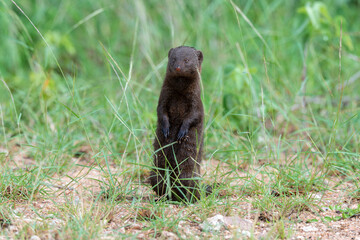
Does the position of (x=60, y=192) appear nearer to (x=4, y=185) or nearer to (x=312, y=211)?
(x=4, y=185)

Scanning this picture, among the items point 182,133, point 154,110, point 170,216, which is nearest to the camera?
point 170,216

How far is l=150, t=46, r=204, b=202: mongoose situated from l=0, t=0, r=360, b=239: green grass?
0.70 feet

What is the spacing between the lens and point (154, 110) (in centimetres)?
495

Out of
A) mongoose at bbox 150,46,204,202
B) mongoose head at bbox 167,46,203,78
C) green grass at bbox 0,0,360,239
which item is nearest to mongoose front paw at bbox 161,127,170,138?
mongoose at bbox 150,46,204,202

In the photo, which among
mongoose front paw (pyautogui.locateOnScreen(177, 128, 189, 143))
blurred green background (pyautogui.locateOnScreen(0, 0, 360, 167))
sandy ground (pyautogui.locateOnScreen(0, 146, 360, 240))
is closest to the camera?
sandy ground (pyautogui.locateOnScreen(0, 146, 360, 240))

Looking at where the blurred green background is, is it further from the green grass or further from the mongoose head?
→ the mongoose head

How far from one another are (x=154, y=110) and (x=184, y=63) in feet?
Answer: 5.28

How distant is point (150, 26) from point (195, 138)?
3138mm

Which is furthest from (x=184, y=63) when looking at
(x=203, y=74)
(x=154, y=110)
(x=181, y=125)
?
(x=203, y=74)

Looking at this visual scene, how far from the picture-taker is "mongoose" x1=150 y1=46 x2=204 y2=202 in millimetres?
3410

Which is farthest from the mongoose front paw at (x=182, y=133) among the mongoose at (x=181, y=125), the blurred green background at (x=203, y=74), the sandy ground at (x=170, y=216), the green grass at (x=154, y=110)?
the blurred green background at (x=203, y=74)

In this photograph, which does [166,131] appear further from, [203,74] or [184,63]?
[203,74]

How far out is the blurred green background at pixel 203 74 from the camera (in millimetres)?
4266

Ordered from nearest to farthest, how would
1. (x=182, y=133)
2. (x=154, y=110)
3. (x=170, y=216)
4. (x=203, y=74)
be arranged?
(x=170, y=216) → (x=182, y=133) → (x=154, y=110) → (x=203, y=74)
